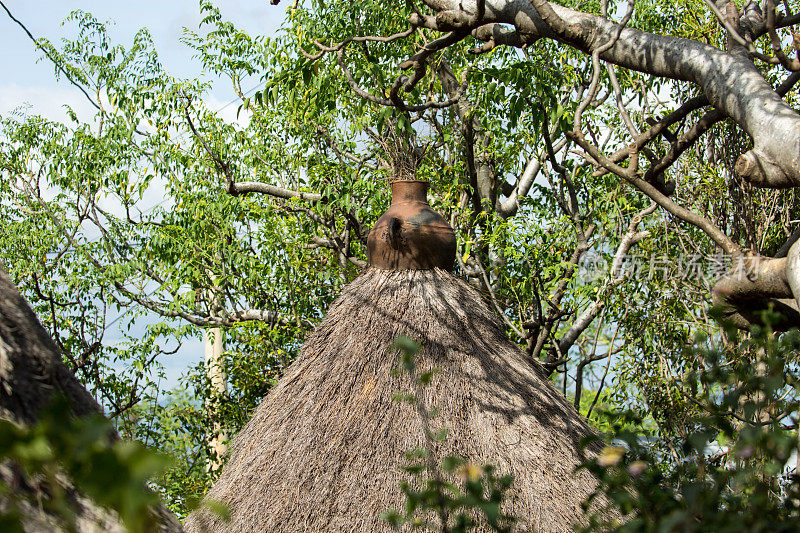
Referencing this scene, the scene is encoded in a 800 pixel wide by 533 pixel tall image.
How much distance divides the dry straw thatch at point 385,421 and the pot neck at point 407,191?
0.56 metres

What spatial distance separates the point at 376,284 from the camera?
533cm

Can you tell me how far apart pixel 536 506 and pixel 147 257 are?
22.5ft

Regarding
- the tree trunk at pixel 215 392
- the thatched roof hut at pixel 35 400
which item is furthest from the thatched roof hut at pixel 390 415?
the tree trunk at pixel 215 392

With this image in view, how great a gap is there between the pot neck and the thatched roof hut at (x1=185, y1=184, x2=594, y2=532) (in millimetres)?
11

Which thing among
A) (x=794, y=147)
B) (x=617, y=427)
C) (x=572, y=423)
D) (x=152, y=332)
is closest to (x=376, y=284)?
(x=572, y=423)

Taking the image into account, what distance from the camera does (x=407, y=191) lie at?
552 centimetres

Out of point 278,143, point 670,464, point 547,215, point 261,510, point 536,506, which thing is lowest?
point 261,510

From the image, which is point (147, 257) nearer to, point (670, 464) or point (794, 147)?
point (670, 464)

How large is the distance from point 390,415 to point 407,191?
1.74 m

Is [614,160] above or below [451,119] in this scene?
below

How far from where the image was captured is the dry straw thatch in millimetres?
Result: 4410

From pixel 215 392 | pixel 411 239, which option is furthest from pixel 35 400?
pixel 215 392

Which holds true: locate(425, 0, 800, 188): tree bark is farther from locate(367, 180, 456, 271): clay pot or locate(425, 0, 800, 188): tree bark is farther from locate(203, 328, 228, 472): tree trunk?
locate(203, 328, 228, 472): tree trunk

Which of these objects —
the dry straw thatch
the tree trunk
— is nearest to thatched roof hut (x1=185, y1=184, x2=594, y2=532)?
the dry straw thatch
